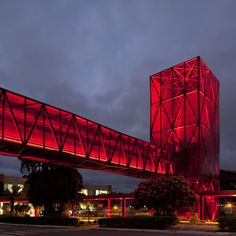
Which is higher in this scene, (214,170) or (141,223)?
(214,170)

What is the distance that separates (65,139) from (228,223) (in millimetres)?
18652

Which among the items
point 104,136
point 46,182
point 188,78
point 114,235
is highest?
point 188,78

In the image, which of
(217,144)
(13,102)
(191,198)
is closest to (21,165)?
(13,102)

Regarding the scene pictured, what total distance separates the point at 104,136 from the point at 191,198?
14140mm

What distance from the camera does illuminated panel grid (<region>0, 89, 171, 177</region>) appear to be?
123 feet

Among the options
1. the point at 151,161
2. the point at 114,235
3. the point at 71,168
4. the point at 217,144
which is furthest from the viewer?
the point at 217,144

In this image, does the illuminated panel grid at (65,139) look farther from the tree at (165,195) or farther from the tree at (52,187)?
the tree at (165,195)

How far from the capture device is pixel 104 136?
5375cm

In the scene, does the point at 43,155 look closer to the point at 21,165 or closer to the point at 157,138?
the point at 21,165

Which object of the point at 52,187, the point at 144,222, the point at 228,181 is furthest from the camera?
the point at 228,181

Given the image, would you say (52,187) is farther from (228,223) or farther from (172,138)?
(172,138)

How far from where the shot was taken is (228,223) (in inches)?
1423

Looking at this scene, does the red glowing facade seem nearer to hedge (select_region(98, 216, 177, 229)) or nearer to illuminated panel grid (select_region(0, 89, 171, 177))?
illuminated panel grid (select_region(0, 89, 171, 177))

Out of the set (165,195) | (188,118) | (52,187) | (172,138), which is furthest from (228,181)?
(52,187)
